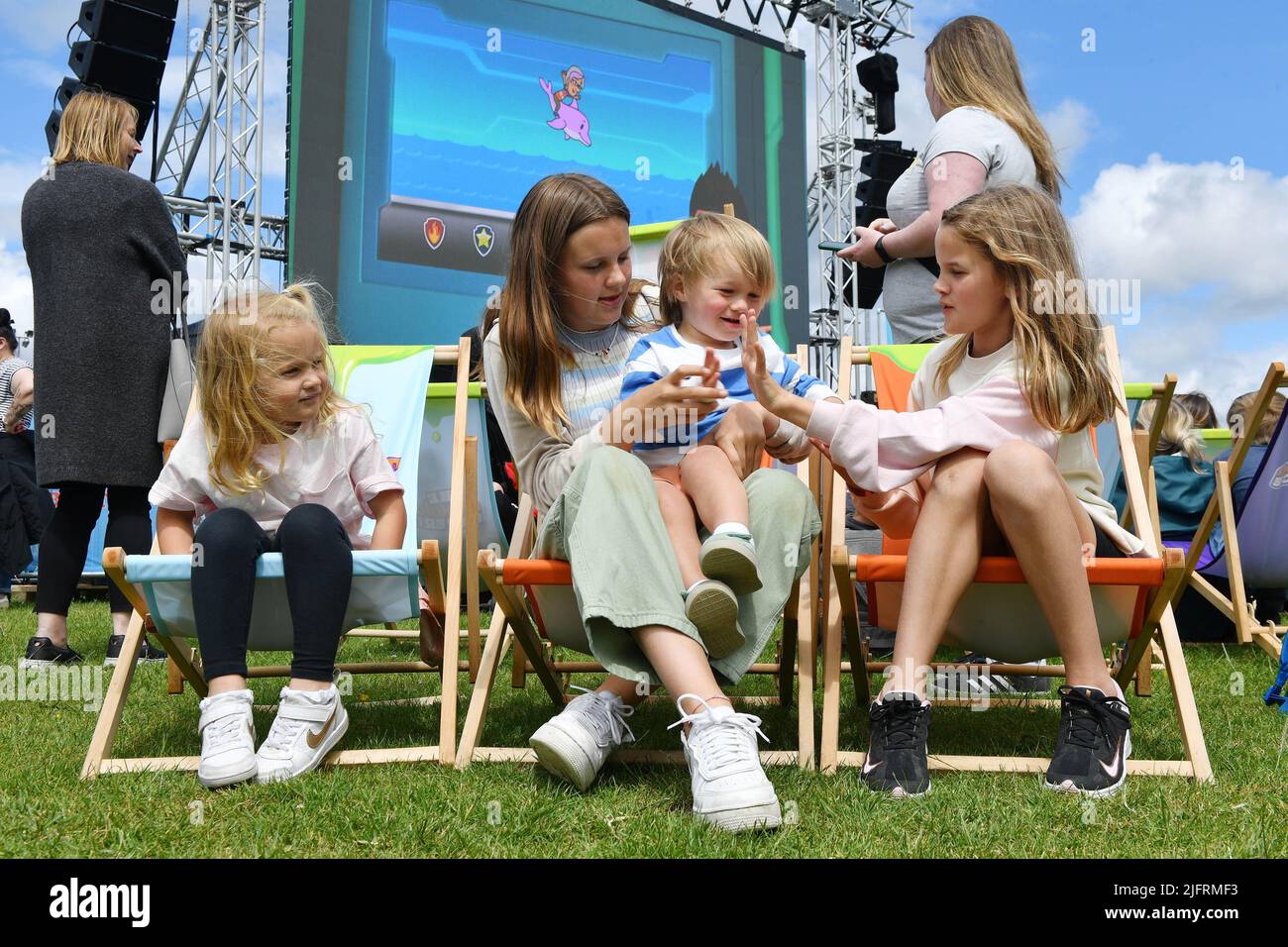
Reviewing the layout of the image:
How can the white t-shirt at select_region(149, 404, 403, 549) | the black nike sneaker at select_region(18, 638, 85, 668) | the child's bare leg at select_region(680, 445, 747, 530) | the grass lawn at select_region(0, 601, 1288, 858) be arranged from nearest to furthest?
the grass lawn at select_region(0, 601, 1288, 858)
the child's bare leg at select_region(680, 445, 747, 530)
the white t-shirt at select_region(149, 404, 403, 549)
the black nike sneaker at select_region(18, 638, 85, 668)

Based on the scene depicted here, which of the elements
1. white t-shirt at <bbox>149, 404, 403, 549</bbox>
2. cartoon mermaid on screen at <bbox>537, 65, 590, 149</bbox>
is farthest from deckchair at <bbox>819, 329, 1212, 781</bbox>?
cartoon mermaid on screen at <bbox>537, 65, 590, 149</bbox>

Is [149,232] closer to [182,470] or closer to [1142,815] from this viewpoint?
[182,470]

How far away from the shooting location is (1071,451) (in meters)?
1.93

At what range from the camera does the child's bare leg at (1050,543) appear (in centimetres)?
166

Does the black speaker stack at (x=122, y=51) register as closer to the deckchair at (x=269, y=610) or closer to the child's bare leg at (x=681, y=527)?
the deckchair at (x=269, y=610)

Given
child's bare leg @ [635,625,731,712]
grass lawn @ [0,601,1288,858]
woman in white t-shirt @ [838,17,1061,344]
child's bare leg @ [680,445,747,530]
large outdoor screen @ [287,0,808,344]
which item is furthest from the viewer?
large outdoor screen @ [287,0,808,344]

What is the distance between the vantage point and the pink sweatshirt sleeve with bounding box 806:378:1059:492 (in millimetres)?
1758

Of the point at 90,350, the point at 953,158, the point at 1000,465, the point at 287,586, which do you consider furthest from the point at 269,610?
the point at 953,158

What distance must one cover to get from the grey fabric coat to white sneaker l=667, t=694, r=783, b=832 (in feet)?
6.43

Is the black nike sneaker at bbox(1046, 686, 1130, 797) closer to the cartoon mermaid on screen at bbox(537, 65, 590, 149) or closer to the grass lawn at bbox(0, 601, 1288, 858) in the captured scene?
the grass lawn at bbox(0, 601, 1288, 858)

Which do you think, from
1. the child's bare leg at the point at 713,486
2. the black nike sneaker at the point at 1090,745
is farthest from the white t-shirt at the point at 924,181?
the black nike sneaker at the point at 1090,745
